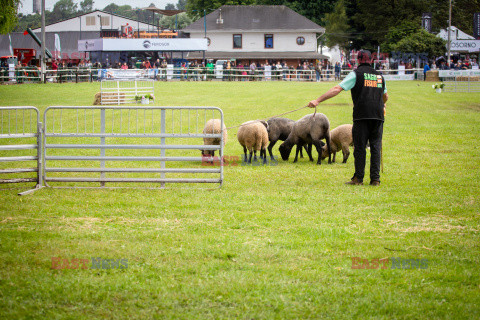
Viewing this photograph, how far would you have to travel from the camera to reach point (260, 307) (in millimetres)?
4887

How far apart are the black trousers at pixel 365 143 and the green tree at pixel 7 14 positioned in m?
25.3

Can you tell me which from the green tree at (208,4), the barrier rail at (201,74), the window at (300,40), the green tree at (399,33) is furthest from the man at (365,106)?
the green tree at (208,4)

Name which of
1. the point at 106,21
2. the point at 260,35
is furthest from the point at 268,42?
the point at 106,21

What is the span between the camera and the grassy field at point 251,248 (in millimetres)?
4934

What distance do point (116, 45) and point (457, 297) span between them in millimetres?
60268

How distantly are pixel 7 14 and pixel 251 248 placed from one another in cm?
2842

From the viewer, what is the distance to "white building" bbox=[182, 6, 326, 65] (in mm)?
76625

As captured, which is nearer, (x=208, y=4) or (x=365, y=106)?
(x=365, y=106)

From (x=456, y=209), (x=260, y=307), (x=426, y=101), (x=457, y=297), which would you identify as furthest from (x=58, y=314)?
(x=426, y=101)

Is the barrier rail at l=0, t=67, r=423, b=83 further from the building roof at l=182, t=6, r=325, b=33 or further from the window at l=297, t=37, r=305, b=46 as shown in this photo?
the building roof at l=182, t=6, r=325, b=33

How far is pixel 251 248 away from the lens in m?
6.42

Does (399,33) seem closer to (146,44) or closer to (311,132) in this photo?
(146,44)

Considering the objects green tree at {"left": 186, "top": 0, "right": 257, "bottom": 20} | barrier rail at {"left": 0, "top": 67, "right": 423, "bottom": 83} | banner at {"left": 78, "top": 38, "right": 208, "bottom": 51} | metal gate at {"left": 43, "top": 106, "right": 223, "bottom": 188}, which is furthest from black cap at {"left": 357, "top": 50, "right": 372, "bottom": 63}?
green tree at {"left": 186, "top": 0, "right": 257, "bottom": 20}

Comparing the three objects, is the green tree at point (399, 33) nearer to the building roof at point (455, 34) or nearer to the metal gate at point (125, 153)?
the building roof at point (455, 34)
